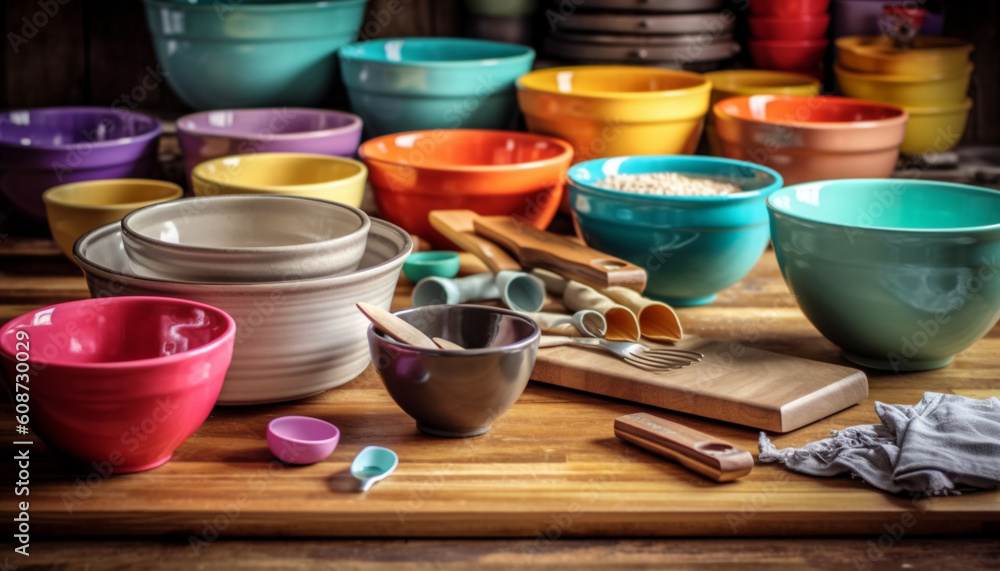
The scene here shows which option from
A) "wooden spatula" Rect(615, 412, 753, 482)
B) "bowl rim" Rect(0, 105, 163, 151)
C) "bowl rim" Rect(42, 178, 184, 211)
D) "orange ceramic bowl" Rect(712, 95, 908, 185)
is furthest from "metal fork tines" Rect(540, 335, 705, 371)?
"bowl rim" Rect(0, 105, 163, 151)

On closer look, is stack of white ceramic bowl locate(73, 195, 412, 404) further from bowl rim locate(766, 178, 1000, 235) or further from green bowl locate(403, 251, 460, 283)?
bowl rim locate(766, 178, 1000, 235)

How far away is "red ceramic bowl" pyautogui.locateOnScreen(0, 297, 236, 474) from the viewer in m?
0.74

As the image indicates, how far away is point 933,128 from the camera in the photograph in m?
1.61

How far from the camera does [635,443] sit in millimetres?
876

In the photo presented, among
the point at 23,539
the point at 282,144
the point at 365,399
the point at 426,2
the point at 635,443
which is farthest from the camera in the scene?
the point at 426,2

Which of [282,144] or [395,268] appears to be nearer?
[395,268]

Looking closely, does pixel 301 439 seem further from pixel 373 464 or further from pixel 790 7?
pixel 790 7

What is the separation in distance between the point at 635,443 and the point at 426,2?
3.89ft

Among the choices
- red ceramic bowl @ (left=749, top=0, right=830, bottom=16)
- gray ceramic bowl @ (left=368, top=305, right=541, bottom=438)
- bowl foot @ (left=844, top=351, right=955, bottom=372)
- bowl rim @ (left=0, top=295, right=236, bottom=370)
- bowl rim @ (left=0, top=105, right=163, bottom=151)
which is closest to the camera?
bowl rim @ (left=0, top=295, right=236, bottom=370)

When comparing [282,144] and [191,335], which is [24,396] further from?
[282,144]

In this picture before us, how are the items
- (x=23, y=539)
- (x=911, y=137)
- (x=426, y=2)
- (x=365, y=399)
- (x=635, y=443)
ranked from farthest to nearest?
(x=426, y=2) → (x=911, y=137) → (x=365, y=399) → (x=635, y=443) → (x=23, y=539)

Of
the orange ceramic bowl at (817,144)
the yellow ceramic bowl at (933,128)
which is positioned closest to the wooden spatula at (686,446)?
the orange ceramic bowl at (817,144)

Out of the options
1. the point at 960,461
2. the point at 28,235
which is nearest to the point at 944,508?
the point at 960,461

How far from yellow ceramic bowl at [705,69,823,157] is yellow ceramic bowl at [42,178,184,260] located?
834mm
